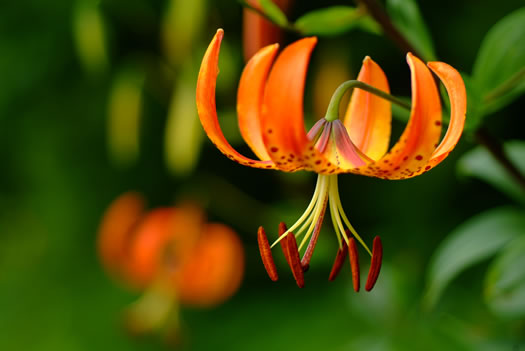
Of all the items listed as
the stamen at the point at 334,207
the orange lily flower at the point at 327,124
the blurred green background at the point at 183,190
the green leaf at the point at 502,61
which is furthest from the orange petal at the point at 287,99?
the blurred green background at the point at 183,190

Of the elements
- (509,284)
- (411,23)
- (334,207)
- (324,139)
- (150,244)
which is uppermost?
(411,23)

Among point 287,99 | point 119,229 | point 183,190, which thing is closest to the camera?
point 287,99

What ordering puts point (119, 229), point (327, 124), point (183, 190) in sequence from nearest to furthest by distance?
point (327, 124) < point (119, 229) < point (183, 190)

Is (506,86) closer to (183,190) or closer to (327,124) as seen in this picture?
(327,124)

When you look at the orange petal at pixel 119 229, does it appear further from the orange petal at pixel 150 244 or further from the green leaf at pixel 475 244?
the green leaf at pixel 475 244

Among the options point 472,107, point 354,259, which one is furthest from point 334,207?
point 472,107

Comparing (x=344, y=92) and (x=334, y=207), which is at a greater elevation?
(x=344, y=92)

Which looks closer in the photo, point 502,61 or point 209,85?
point 209,85
